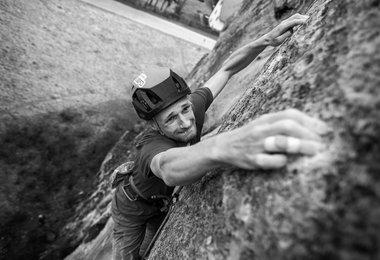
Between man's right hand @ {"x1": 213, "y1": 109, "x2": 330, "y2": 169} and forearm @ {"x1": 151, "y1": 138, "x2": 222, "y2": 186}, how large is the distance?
179 millimetres

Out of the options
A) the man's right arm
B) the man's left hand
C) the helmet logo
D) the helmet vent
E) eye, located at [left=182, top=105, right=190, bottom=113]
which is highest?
the man's left hand

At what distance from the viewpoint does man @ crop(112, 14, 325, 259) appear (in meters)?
1.44

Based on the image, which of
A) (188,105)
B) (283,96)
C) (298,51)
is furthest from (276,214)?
(188,105)

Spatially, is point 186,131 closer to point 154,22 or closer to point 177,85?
point 177,85

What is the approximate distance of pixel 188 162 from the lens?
6.18 ft

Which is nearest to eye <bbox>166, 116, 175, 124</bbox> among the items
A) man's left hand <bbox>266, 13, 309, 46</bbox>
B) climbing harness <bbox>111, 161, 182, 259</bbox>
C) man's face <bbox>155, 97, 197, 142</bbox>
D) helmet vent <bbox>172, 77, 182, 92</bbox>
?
man's face <bbox>155, 97, 197, 142</bbox>

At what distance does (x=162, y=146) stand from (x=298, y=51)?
1649 mm

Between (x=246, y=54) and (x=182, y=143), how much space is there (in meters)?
1.64

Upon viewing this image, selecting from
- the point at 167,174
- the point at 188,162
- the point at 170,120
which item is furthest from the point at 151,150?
the point at 188,162

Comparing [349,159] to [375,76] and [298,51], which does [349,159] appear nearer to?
[375,76]

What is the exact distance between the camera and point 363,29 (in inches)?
57.4

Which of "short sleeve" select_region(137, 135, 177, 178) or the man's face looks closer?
"short sleeve" select_region(137, 135, 177, 178)

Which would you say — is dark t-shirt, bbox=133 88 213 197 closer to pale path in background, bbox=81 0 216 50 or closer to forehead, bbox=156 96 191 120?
forehead, bbox=156 96 191 120

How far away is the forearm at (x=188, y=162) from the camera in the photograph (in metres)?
1.76
